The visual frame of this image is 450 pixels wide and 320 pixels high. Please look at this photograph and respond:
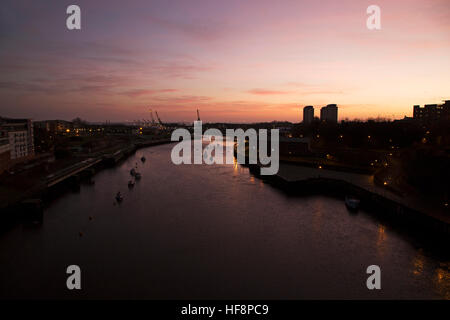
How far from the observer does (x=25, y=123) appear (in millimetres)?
13102

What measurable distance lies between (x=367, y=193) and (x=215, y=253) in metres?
4.21

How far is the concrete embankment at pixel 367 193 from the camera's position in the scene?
5.09 meters

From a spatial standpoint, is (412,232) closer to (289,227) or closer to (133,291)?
(289,227)

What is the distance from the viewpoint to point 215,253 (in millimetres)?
4625

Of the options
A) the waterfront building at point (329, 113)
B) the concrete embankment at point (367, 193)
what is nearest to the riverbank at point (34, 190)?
the concrete embankment at point (367, 193)

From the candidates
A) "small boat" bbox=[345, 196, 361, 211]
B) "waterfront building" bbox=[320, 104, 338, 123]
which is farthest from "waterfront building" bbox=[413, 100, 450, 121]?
"small boat" bbox=[345, 196, 361, 211]

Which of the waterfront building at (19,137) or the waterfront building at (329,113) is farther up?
the waterfront building at (329,113)

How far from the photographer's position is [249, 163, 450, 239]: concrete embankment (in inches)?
200

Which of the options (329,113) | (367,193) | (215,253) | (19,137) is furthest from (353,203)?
(329,113)

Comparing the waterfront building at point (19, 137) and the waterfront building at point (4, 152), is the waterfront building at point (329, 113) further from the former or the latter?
the waterfront building at point (4, 152)

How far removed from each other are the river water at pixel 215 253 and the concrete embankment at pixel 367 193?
356mm

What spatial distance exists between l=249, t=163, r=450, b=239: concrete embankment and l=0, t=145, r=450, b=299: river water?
1.17 feet
